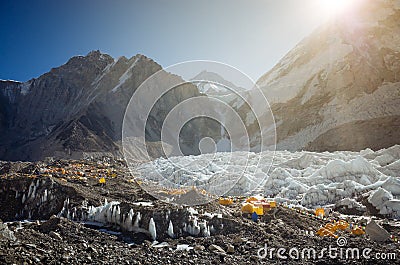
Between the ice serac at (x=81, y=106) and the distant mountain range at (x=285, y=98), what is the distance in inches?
11.6

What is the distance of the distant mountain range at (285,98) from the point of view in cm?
5625

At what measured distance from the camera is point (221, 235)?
9.56m

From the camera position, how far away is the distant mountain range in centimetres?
5625

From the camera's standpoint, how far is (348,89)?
61.7 m

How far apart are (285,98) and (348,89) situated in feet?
53.2

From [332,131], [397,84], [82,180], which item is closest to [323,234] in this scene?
[82,180]

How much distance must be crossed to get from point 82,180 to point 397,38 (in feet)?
221

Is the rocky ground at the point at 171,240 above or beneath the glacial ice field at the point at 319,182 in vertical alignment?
beneath

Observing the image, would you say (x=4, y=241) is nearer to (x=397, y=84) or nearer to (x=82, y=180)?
(x=82, y=180)
